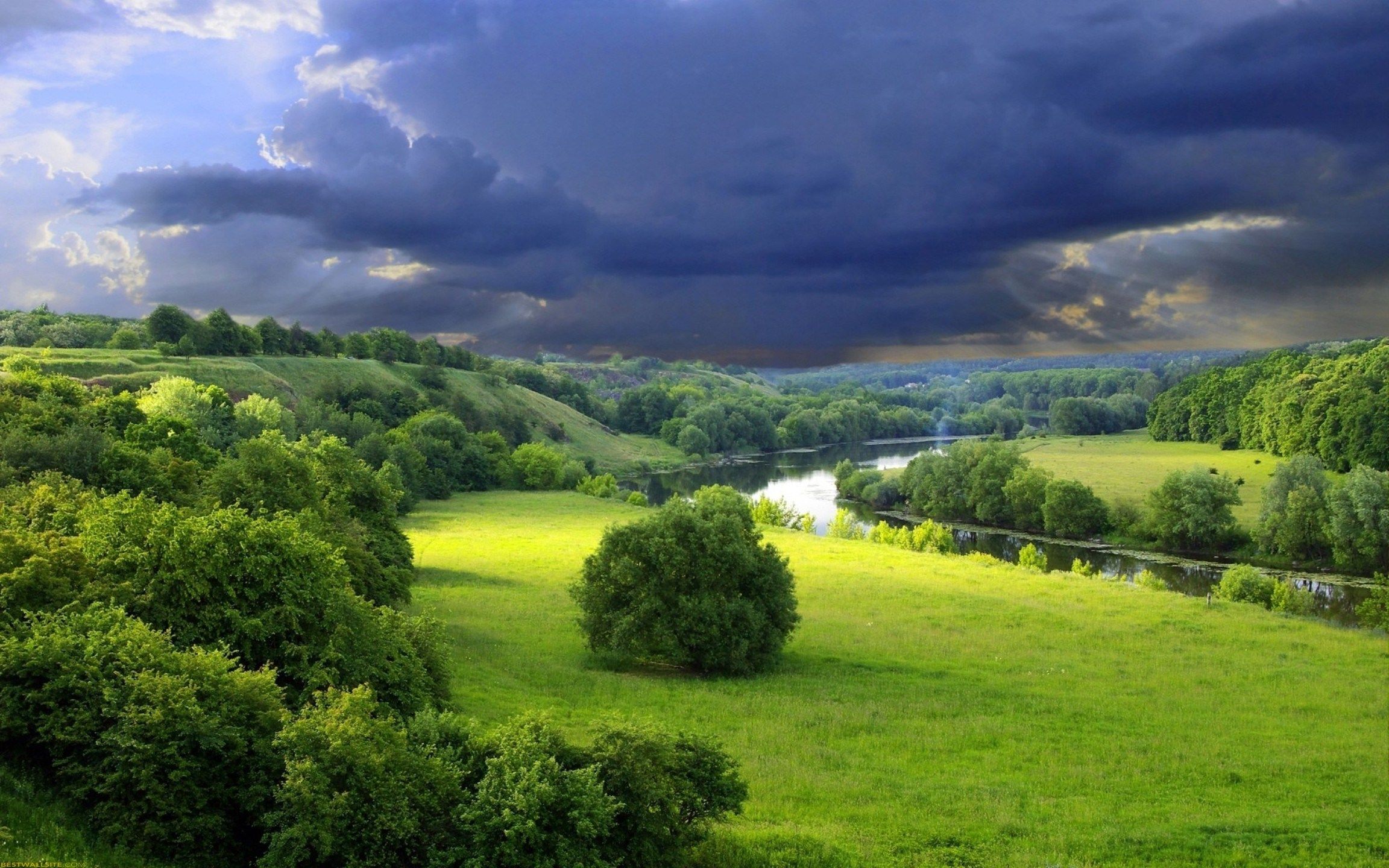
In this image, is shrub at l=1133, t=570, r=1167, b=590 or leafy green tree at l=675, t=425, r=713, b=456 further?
leafy green tree at l=675, t=425, r=713, b=456

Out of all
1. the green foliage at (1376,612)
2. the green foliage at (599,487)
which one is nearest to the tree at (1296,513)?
the green foliage at (1376,612)

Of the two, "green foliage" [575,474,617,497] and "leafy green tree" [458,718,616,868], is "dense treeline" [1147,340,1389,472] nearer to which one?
"green foliage" [575,474,617,497]

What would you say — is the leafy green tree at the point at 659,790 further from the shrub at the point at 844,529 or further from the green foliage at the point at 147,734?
the shrub at the point at 844,529

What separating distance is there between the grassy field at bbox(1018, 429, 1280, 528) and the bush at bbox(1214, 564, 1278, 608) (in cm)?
2973

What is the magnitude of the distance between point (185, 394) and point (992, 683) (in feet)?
220

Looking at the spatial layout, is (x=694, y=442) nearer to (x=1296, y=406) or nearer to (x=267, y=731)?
(x=1296, y=406)

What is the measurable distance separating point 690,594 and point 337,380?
107m

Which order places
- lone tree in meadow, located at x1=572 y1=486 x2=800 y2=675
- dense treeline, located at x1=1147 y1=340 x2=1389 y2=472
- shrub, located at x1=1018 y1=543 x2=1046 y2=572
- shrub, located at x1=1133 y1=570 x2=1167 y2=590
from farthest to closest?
dense treeline, located at x1=1147 y1=340 x2=1389 y2=472 → shrub, located at x1=1018 y1=543 x2=1046 y2=572 → shrub, located at x1=1133 y1=570 x2=1167 y2=590 → lone tree in meadow, located at x1=572 y1=486 x2=800 y2=675

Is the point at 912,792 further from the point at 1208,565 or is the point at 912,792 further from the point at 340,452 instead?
the point at 1208,565

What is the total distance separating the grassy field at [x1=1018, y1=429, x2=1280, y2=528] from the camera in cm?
9594

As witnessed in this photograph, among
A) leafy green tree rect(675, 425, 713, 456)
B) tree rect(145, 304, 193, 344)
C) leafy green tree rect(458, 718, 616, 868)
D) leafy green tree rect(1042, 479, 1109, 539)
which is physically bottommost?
leafy green tree rect(458, 718, 616, 868)

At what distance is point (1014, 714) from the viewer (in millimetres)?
27156

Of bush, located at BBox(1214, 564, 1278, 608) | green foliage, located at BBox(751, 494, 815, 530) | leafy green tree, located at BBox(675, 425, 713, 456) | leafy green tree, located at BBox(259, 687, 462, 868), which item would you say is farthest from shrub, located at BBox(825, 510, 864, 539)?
leafy green tree, located at BBox(675, 425, 713, 456)

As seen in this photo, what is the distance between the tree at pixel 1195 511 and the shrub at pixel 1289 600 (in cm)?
2613
